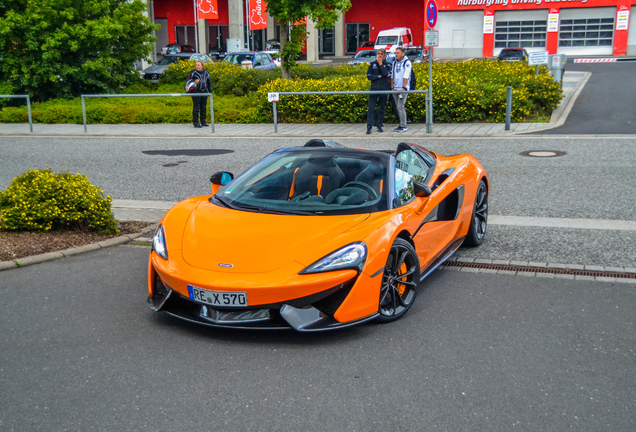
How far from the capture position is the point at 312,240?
4.74 metres

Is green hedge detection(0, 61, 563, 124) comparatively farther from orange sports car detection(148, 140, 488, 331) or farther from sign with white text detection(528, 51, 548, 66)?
orange sports car detection(148, 140, 488, 331)

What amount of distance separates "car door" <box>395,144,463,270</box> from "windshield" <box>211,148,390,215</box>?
22 centimetres

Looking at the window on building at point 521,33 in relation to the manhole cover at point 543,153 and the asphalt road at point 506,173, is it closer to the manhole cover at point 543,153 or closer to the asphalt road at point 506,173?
the asphalt road at point 506,173

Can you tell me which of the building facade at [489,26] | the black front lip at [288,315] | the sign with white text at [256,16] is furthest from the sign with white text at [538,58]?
the building facade at [489,26]

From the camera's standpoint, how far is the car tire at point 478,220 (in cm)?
677

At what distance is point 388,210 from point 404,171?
694 millimetres

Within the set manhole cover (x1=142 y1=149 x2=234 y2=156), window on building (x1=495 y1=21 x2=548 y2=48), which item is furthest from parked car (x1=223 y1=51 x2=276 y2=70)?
window on building (x1=495 y1=21 x2=548 y2=48)

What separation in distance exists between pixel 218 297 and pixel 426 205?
206 cm

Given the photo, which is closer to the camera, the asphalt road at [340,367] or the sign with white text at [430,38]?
the asphalt road at [340,367]

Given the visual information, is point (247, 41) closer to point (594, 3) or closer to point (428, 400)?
point (594, 3)

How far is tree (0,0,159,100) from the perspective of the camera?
23484 millimetres

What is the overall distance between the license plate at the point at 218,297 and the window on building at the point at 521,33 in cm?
5383

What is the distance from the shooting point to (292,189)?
564cm

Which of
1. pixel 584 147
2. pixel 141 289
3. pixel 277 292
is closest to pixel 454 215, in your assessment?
pixel 277 292
